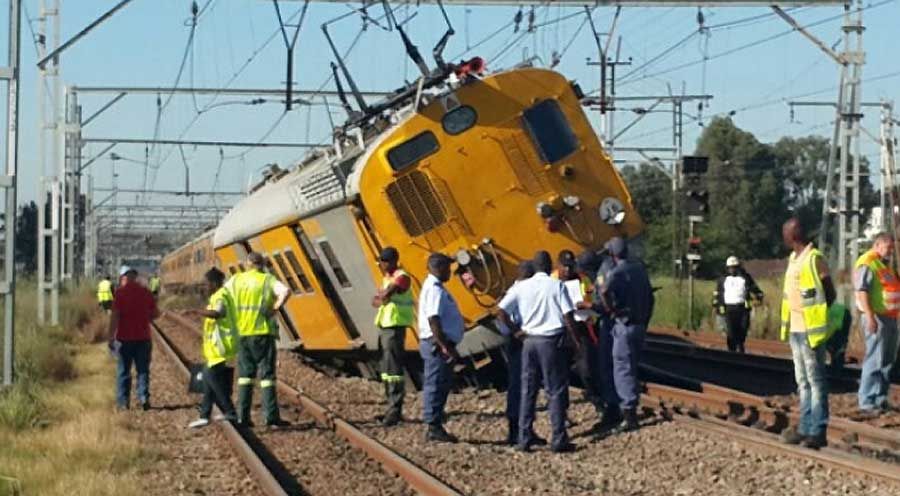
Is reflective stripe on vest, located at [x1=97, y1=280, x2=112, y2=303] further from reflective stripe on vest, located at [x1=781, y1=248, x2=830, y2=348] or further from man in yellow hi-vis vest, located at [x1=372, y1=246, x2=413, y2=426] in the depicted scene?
reflective stripe on vest, located at [x1=781, y1=248, x2=830, y2=348]

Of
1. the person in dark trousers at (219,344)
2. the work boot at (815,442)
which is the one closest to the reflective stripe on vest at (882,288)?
the work boot at (815,442)

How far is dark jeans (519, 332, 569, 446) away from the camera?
41.1 feet

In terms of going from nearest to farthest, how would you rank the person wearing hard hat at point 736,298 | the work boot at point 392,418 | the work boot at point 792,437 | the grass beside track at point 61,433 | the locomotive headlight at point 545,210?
1. the grass beside track at point 61,433
2. the work boot at point 792,437
3. the work boot at point 392,418
4. the locomotive headlight at point 545,210
5. the person wearing hard hat at point 736,298

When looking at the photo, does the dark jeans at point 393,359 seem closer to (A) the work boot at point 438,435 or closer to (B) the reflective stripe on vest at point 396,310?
(B) the reflective stripe on vest at point 396,310

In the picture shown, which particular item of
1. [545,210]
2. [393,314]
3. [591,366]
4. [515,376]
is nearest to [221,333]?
[393,314]

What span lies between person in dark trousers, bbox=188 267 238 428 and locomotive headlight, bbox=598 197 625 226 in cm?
433

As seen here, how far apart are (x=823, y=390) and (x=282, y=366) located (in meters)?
13.1

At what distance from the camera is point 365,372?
66.2 feet

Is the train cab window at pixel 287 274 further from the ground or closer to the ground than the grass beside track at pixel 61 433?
further from the ground

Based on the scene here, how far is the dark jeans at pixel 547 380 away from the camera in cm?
1254

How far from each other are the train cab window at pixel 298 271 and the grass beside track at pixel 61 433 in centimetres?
290

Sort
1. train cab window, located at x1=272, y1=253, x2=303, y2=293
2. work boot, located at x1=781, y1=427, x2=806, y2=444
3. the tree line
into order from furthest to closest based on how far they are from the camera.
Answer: the tree line
train cab window, located at x1=272, y1=253, x2=303, y2=293
work boot, located at x1=781, y1=427, x2=806, y2=444

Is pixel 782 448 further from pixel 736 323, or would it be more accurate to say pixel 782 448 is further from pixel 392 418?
pixel 736 323

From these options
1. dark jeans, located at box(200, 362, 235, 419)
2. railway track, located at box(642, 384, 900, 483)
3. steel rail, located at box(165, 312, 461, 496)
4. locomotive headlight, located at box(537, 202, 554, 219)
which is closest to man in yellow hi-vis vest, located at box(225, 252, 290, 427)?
dark jeans, located at box(200, 362, 235, 419)
